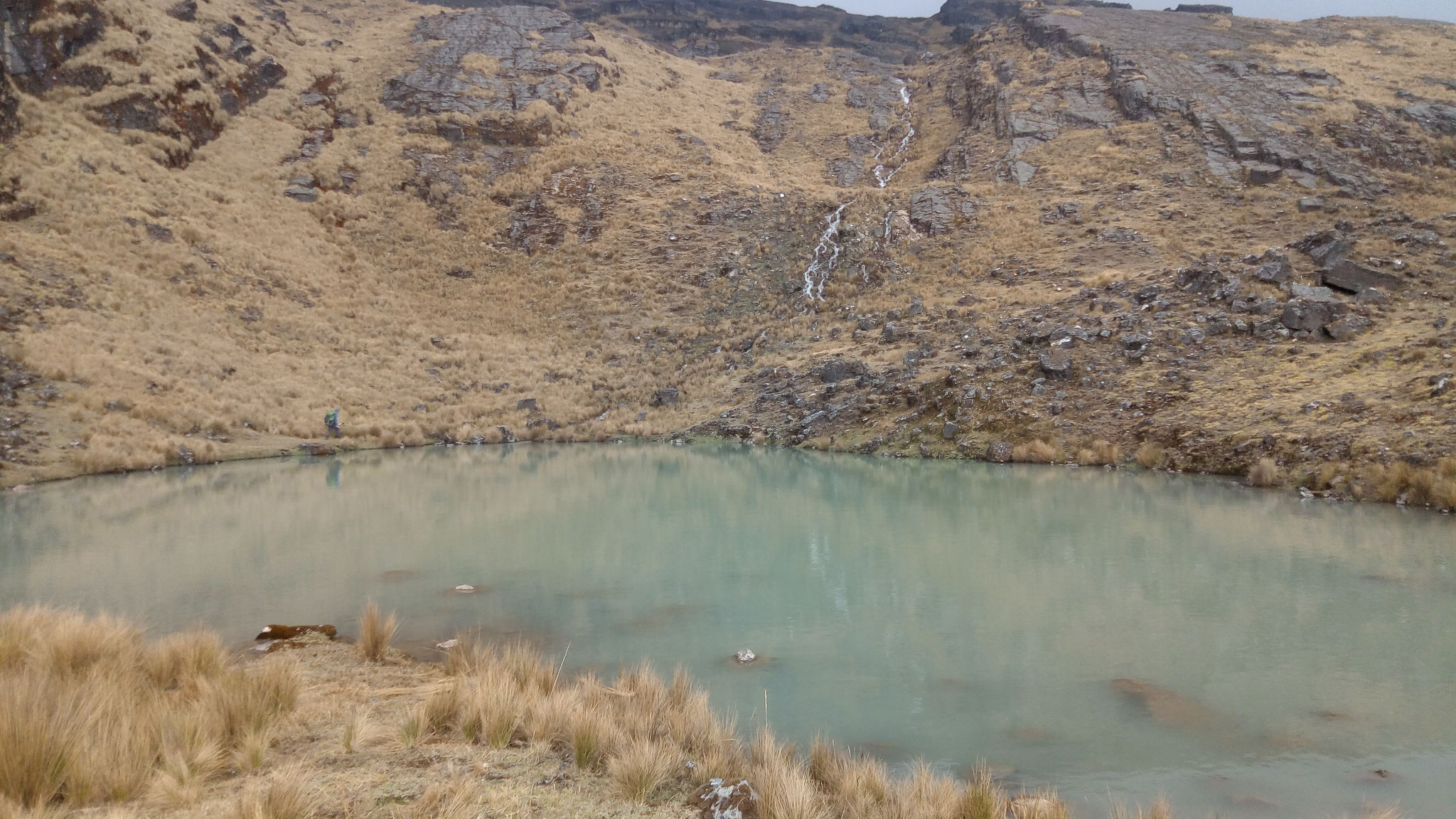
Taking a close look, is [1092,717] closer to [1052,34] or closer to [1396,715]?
[1396,715]

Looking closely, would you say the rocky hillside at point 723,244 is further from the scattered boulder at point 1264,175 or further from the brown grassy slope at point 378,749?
the brown grassy slope at point 378,749

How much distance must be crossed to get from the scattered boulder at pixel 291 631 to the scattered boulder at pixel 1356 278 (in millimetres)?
23751

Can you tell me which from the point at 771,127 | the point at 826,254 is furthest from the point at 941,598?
the point at 771,127

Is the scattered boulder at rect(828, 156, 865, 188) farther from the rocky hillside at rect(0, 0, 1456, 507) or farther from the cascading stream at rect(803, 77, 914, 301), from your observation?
the cascading stream at rect(803, 77, 914, 301)

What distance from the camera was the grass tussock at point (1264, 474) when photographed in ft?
45.2

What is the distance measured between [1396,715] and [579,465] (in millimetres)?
17081

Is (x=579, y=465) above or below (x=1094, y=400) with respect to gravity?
below

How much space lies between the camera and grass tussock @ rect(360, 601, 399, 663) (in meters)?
6.32

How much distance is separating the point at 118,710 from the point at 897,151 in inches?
1953

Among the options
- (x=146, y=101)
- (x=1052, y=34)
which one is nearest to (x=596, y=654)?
(x=146, y=101)

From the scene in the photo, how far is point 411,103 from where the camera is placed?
44781mm

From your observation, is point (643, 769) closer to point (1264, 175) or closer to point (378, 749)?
point (378, 749)

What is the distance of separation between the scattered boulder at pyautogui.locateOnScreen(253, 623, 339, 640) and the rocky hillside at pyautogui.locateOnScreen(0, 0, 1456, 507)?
46.6 ft

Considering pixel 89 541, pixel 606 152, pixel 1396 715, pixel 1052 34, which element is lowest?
pixel 89 541
